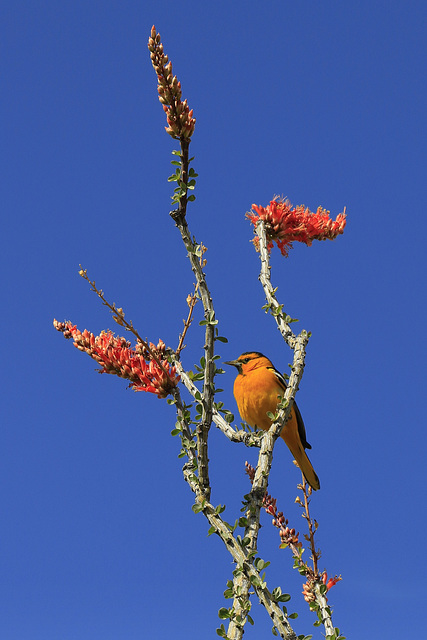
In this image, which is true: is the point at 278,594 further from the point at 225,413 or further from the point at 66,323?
the point at 66,323

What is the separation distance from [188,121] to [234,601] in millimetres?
2848

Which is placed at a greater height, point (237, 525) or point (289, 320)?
point (289, 320)

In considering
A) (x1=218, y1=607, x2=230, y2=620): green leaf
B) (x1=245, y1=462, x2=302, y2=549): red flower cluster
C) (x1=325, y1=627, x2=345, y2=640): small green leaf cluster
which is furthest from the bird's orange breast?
(x1=218, y1=607, x2=230, y2=620): green leaf

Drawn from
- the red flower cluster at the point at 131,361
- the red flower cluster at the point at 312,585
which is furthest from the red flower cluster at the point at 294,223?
the red flower cluster at the point at 312,585

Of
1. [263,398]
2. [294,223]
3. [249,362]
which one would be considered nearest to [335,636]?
[263,398]

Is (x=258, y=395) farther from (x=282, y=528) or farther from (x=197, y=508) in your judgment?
(x=197, y=508)

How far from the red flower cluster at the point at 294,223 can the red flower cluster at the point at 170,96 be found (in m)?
2.74

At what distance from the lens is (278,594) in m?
3.69

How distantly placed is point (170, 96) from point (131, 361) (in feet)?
5.98

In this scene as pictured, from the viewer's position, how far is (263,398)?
6.30m

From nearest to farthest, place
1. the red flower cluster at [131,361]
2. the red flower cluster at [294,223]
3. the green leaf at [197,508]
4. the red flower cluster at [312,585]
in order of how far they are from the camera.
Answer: the green leaf at [197,508]
the red flower cluster at [131,361]
the red flower cluster at [312,585]
the red flower cluster at [294,223]

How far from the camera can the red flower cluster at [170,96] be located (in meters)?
3.39

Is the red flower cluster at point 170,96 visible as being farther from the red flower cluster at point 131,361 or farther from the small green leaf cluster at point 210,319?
the red flower cluster at point 131,361

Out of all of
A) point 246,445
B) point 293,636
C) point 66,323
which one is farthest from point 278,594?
point 66,323
